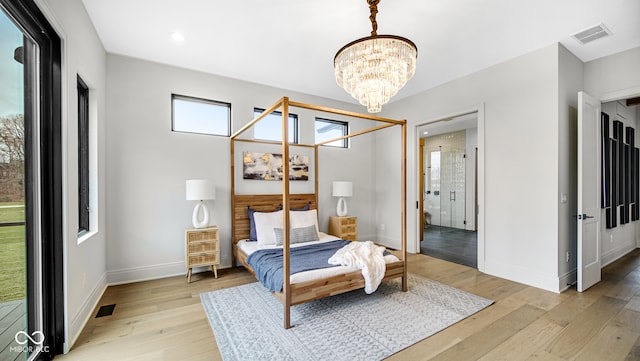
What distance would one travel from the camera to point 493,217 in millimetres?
3807

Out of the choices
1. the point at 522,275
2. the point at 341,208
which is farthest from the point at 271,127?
the point at 522,275

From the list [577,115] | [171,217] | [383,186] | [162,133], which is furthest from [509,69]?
[171,217]

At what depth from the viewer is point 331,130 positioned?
5402mm

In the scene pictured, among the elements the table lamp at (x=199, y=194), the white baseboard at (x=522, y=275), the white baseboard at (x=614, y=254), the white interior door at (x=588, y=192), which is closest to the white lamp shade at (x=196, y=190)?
the table lamp at (x=199, y=194)

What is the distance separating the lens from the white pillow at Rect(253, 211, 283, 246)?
382 cm

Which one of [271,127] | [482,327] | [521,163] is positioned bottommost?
[482,327]

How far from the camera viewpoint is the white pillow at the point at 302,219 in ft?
13.5

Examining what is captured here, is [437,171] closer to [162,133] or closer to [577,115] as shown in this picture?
[577,115]

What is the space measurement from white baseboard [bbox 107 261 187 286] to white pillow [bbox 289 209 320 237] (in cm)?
168

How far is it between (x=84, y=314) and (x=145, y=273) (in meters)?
1.11

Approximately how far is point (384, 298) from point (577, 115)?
338cm

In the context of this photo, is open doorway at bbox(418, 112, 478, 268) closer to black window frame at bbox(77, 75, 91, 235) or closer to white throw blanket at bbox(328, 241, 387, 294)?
white throw blanket at bbox(328, 241, 387, 294)

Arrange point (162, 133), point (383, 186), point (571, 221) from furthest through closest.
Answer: point (383, 186) → point (162, 133) → point (571, 221)

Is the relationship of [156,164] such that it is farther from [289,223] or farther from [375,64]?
[375,64]
